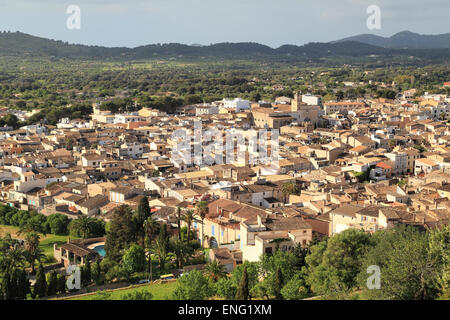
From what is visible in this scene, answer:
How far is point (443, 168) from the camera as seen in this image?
29922 mm

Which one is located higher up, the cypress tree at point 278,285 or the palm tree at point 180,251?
the cypress tree at point 278,285

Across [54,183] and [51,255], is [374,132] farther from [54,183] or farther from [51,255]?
[51,255]

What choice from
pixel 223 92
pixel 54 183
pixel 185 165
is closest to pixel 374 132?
pixel 185 165

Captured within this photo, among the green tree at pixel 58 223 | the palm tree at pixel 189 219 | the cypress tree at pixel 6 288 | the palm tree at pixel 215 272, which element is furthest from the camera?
the green tree at pixel 58 223

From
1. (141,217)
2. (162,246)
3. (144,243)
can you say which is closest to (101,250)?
A: (144,243)

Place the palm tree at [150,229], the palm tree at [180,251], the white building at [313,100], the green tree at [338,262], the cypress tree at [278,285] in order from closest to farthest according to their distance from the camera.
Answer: the green tree at [338,262] < the cypress tree at [278,285] < the palm tree at [180,251] < the palm tree at [150,229] < the white building at [313,100]

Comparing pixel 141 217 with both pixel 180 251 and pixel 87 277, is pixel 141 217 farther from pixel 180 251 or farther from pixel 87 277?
pixel 87 277

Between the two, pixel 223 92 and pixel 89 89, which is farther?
pixel 89 89

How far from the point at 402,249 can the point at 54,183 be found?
20.9 m

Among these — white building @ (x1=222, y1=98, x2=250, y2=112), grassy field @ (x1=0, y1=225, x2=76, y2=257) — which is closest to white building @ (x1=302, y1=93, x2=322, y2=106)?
white building @ (x1=222, y1=98, x2=250, y2=112)

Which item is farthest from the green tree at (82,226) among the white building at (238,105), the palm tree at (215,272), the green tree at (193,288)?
the white building at (238,105)

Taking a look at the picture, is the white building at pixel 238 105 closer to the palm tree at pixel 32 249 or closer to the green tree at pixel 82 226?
the green tree at pixel 82 226
